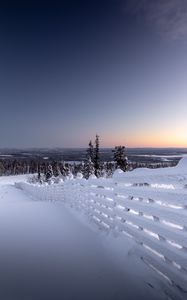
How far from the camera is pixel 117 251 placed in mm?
5395

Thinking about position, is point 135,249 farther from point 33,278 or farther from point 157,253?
point 33,278

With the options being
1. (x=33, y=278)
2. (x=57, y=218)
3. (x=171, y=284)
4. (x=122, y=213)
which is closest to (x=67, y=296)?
(x=33, y=278)

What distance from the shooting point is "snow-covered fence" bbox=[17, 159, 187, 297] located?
368 centimetres

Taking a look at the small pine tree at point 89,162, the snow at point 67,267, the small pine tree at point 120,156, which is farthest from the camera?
the small pine tree at point 89,162

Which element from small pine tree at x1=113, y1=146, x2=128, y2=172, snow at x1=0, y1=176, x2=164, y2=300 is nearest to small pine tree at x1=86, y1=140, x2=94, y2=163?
small pine tree at x1=113, y1=146, x2=128, y2=172

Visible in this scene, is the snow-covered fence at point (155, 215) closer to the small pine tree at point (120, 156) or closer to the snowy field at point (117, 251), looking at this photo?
the snowy field at point (117, 251)

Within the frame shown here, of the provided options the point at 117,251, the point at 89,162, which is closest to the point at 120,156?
the point at 89,162

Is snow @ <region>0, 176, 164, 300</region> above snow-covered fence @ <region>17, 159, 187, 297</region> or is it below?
below

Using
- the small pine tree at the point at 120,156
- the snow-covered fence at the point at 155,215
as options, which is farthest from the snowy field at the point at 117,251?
the small pine tree at the point at 120,156

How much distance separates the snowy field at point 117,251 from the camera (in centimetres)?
373

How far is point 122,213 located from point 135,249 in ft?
3.04

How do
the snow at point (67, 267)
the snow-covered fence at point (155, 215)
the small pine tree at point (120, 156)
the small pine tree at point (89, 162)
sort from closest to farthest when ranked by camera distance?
the snow-covered fence at point (155, 215)
the snow at point (67, 267)
the small pine tree at point (120, 156)
the small pine tree at point (89, 162)

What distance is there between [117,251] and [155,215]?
141 cm

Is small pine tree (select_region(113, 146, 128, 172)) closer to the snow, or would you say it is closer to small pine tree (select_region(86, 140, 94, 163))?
small pine tree (select_region(86, 140, 94, 163))
